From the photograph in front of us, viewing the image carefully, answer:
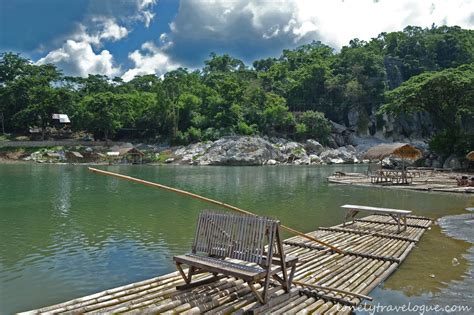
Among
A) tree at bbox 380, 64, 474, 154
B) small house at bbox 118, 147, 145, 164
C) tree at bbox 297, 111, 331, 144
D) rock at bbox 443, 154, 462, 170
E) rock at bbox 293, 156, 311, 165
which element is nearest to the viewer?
tree at bbox 380, 64, 474, 154

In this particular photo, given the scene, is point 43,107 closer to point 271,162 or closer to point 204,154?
point 204,154

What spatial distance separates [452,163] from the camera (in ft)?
158

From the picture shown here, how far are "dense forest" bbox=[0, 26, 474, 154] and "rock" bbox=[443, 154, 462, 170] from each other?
11.4 meters

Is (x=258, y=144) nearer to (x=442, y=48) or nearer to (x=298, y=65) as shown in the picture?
(x=298, y=65)

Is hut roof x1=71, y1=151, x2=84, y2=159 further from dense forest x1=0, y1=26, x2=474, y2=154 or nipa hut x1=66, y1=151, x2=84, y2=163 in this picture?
dense forest x1=0, y1=26, x2=474, y2=154

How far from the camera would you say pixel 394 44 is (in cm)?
10556

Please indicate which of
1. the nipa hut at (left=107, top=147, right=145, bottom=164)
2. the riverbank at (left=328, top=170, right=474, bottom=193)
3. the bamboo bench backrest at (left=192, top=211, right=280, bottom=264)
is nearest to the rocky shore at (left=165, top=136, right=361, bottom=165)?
the nipa hut at (left=107, top=147, right=145, bottom=164)

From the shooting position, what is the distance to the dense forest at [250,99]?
76.6 meters

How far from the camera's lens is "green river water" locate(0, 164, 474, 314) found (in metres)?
9.30

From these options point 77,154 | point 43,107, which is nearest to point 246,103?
point 77,154

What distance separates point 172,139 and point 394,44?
6715 cm

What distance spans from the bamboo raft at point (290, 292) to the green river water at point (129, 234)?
1.93 feet

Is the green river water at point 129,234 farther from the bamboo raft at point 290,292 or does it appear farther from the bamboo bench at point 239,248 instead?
the bamboo bench at point 239,248

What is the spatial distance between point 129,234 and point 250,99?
71.5 m
